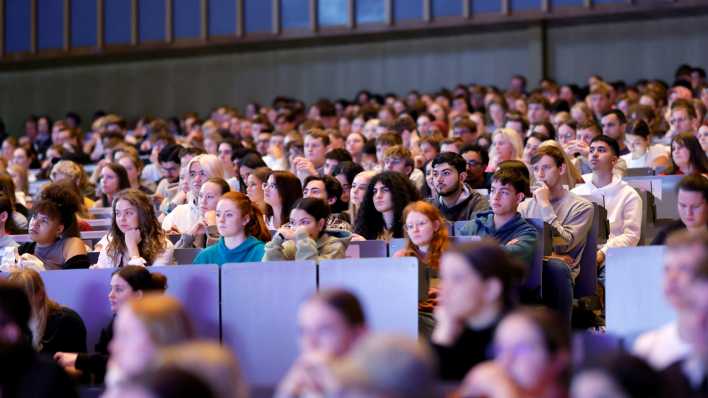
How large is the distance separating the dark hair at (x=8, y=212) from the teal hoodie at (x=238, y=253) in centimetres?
153

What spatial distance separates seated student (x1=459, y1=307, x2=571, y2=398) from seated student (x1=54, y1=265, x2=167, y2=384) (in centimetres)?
218

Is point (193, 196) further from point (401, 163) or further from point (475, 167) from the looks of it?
point (475, 167)

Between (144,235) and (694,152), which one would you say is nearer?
(144,235)

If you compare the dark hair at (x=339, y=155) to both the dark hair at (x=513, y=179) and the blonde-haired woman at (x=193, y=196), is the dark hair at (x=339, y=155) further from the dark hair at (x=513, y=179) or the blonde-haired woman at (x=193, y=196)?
the dark hair at (x=513, y=179)

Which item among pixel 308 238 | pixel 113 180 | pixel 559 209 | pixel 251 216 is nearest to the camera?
pixel 308 238

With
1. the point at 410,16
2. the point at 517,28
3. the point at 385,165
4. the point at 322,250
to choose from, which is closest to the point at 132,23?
the point at 410,16

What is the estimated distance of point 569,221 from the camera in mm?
5906

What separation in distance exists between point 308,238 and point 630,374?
2.65 m

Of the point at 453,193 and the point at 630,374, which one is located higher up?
the point at 453,193

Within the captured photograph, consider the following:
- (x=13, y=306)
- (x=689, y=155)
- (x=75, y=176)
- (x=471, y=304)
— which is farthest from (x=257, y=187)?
(x=471, y=304)

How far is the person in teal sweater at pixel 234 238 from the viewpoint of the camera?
549cm

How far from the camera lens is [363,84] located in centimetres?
1460

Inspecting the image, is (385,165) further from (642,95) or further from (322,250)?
(642,95)

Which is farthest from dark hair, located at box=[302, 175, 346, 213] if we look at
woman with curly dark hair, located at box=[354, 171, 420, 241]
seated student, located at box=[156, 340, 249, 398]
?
seated student, located at box=[156, 340, 249, 398]
